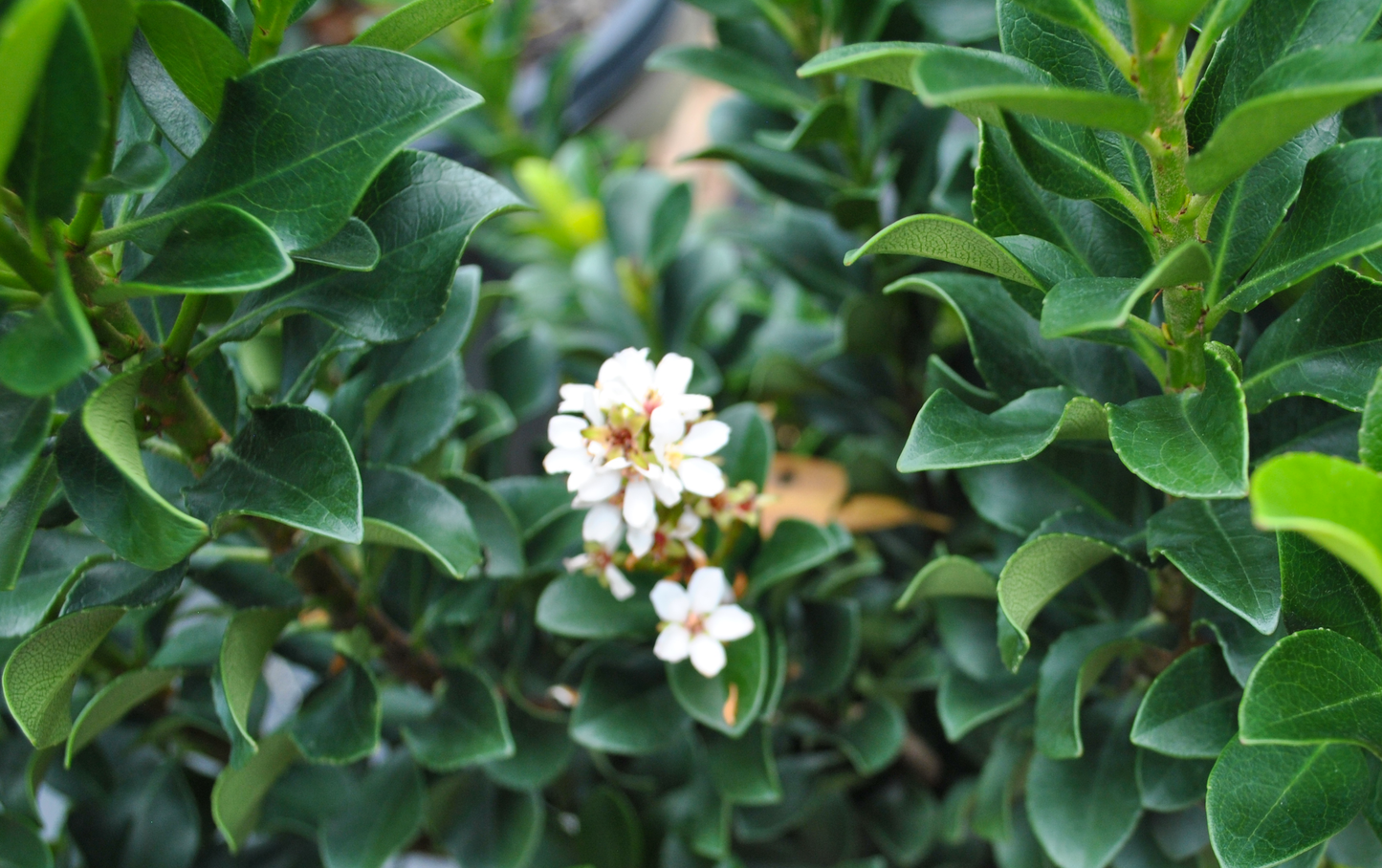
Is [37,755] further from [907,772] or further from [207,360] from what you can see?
[907,772]

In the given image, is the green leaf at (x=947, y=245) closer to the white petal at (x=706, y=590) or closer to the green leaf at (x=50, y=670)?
the white petal at (x=706, y=590)

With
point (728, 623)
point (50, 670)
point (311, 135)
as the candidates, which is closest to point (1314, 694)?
point (728, 623)

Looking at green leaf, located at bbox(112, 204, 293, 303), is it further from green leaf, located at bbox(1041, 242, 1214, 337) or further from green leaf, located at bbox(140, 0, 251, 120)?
green leaf, located at bbox(1041, 242, 1214, 337)

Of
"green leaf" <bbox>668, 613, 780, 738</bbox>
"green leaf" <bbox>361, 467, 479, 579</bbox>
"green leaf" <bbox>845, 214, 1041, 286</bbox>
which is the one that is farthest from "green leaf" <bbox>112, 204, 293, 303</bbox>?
"green leaf" <bbox>668, 613, 780, 738</bbox>

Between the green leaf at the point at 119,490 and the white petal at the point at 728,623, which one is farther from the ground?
the green leaf at the point at 119,490

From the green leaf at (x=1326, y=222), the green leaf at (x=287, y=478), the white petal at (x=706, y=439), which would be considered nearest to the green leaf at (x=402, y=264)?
the green leaf at (x=287, y=478)
